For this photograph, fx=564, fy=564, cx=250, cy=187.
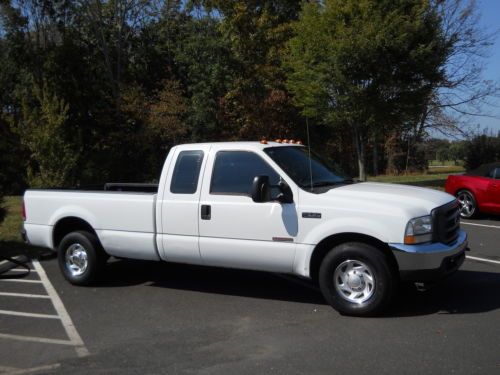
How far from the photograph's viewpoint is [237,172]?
21.5ft

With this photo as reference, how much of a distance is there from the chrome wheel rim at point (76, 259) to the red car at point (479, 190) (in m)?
9.02

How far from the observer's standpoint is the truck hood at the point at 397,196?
5.71 m

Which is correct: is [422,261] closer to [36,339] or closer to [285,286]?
[285,286]

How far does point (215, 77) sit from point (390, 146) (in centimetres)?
1427

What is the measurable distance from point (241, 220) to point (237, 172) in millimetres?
607

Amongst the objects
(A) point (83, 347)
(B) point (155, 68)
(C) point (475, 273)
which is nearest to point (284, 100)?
(B) point (155, 68)

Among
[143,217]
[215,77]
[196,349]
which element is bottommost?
[196,349]

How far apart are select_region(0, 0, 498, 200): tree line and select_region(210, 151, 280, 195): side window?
13.2 metres

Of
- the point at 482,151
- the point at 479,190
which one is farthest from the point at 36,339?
the point at 482,151

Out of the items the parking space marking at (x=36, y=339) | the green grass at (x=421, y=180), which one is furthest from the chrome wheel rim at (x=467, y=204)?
the parking space marking at (x=36, y=339)

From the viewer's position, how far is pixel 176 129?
29.6 metres

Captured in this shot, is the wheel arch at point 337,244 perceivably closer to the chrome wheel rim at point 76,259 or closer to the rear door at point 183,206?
the rear door at point 183,206

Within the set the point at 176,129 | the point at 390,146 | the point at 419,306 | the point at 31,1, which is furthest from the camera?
the point at 390,146

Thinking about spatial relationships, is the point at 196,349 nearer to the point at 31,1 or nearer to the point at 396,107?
the point at 396,107
